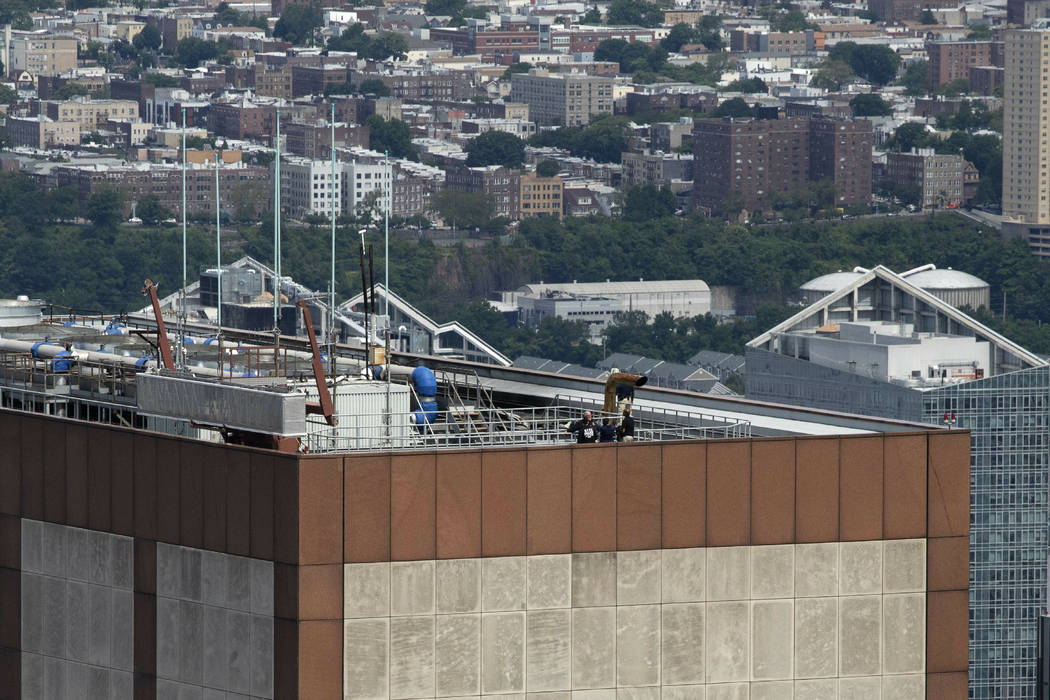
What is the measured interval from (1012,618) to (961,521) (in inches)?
3333

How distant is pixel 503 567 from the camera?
28.8 m

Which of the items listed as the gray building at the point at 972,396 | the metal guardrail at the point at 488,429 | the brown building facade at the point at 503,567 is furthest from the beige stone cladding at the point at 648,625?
the gray building at the point at 972,396

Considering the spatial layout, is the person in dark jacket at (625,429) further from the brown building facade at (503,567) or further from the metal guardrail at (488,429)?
the brown building facade at (503,567)

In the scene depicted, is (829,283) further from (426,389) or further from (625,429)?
(625,429)

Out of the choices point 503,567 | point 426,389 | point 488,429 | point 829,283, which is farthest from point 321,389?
point 829,283

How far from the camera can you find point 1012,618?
11375 centimetres

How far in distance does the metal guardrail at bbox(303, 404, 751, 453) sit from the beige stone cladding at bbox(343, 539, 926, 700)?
1.23 meters

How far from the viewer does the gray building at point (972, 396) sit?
373 ft

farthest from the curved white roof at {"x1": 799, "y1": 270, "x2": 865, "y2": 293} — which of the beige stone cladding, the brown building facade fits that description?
the beige stone cladding

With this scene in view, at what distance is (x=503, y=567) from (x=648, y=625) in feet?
Result: 4.93

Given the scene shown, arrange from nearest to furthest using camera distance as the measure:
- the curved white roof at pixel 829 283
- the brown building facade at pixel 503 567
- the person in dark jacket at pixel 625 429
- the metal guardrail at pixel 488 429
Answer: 1. the brown building facade at pixel 503 567
2. the metal guardrail at pixel 488 429
3. the person in dark jacket at pixel 625 429
4. the curved white roof at pixel 829 283

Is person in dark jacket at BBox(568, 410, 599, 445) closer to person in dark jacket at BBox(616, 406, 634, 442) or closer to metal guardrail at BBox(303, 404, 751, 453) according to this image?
metal guardrail at BBox(303, 404, 751, 453)

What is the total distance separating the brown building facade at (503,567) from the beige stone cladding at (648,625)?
20mm

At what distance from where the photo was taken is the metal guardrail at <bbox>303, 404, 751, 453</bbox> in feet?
96.9
